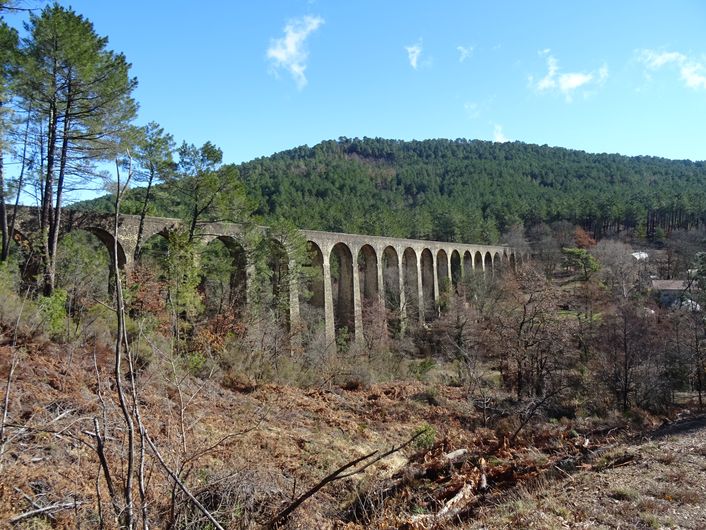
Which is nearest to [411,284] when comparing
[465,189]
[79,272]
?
[79,272]

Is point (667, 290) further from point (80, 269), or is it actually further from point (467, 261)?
point (80, 269)

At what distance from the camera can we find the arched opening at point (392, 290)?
3191 centimetres

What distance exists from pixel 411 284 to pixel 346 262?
428 inches

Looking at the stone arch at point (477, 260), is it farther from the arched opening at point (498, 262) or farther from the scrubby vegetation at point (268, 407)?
the scrubby vegetation at point (268, 407)

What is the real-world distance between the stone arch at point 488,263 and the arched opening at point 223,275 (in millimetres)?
38759

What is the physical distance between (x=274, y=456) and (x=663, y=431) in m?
8.50

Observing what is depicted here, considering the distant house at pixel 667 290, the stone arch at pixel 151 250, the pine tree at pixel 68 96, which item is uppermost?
the pine tree at pixel 68 96

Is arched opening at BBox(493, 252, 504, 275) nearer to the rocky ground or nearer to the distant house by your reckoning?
the distant house

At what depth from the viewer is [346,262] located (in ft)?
91.8

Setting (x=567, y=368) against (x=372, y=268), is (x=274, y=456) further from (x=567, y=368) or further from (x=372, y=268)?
(x=372, y=268)

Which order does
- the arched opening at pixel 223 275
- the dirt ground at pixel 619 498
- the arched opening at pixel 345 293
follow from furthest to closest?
the arched opening at pixel 345 293 < the arched opening at pixel 223 275 < the dirt ground at pixel 619 498

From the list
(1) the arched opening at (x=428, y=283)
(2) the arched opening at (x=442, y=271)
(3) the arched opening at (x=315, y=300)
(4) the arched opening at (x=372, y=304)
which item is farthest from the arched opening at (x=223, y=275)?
(2) the arched opening at (x=442, y=271)

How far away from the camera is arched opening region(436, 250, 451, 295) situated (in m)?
41.2

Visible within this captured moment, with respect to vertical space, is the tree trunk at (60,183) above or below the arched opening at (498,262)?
above
